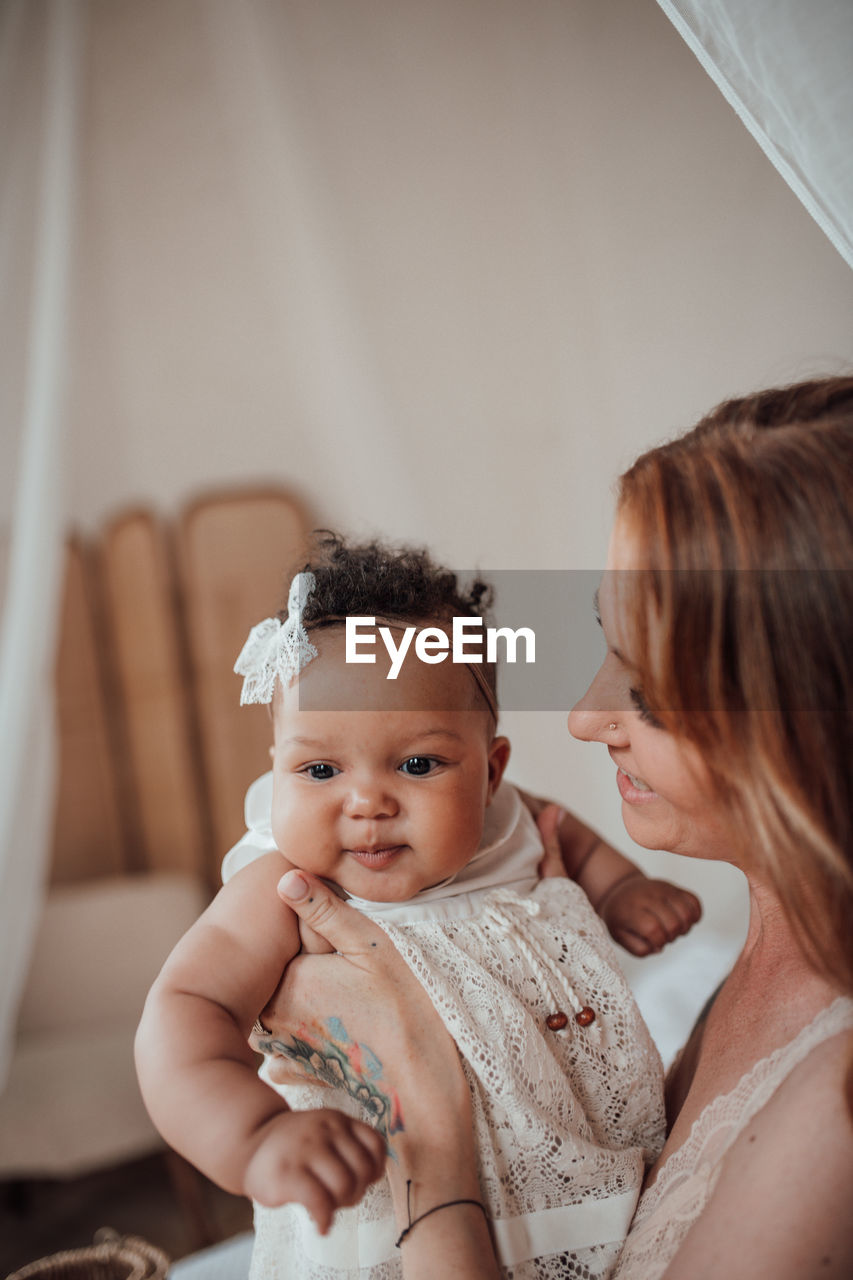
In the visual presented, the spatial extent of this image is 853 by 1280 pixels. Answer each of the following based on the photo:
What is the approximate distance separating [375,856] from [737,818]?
1.07 ft

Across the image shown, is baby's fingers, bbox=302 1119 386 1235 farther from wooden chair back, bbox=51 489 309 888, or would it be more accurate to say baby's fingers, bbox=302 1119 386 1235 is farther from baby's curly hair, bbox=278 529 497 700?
wooden chair back, bbox=51 489 309 888

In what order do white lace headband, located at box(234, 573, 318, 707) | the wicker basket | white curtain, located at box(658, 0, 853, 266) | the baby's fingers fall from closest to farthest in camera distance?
the baby's fingers, white curtain, located at box(658, 0, 853, 266), white lace headband, located at box(234, 573, 318, 707), the wicker basket

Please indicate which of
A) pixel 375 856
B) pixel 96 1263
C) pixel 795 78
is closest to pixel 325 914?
pixel 375 856

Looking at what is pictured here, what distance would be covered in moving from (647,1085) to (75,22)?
67.5 inches

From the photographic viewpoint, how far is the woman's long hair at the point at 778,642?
0.70m

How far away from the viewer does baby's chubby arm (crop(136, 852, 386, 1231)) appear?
592 millimetres

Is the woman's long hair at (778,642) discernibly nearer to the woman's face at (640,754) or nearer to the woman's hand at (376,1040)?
the woman's face at (640,754)

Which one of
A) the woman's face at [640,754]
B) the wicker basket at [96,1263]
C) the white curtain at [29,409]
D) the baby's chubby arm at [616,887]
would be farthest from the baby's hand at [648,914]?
the white curtain at [29,409]

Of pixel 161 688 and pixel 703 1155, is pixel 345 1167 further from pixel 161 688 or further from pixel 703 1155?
pixel 161 688

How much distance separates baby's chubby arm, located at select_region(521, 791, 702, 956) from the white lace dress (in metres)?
0.09

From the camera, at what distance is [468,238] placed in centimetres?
147

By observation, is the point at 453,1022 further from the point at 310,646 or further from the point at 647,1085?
the point at 310,646

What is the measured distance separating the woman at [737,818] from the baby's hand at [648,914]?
6.6 inches

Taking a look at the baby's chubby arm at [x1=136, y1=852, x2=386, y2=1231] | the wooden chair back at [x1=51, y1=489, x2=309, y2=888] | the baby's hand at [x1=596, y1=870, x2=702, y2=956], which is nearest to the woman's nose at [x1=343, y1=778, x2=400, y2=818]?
the baby's chubby arm at [x1=136, y1=852, x2=386, y2=1231]
